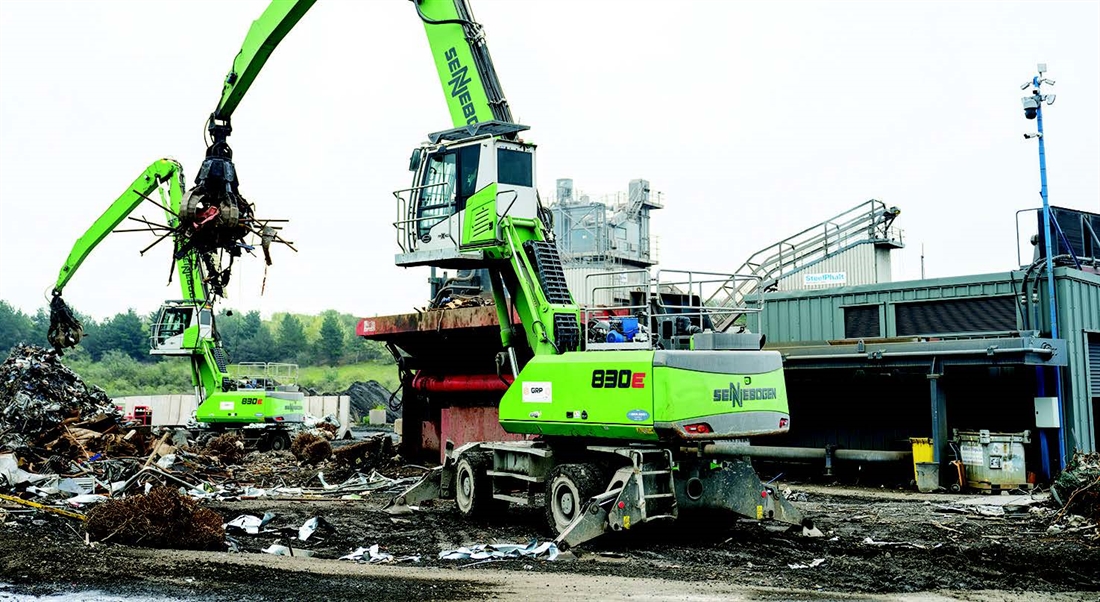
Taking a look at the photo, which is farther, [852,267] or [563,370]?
[852,267]

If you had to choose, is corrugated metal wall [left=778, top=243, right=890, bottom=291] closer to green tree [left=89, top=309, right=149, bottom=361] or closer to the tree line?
the tree line

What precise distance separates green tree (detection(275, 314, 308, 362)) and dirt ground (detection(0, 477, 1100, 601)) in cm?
7260

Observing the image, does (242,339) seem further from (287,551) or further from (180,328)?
(287,551)

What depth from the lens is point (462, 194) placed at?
14195mm

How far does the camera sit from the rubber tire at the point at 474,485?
560 inches

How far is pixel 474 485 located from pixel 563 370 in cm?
263

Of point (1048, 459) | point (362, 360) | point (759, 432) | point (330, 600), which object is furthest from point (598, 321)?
point (362, 360)

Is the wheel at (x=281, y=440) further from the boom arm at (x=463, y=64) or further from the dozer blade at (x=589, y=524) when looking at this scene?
the dozer blade at (x=589, y=524)

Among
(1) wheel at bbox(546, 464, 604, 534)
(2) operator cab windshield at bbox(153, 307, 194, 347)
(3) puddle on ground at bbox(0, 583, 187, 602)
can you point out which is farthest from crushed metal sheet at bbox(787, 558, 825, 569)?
(2) operator cab windshield at bbox(153, 307, 194, 347)

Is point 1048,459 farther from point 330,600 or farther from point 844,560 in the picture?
point 330,600

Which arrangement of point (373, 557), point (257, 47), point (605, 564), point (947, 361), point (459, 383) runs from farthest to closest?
point (459, 383)
point (257, 47)
point (947, 361)
point (373, 557)
point (605, 564)

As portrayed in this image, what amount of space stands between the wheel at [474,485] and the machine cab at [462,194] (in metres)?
2.71

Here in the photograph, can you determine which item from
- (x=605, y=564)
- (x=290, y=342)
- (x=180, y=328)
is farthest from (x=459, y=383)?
(x=290, y=342)

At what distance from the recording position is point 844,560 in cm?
1084
